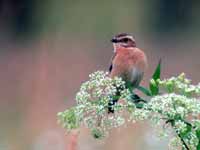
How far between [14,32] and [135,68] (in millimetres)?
1492

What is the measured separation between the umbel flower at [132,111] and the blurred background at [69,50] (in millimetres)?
2092

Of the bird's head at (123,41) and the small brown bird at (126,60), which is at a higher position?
the bird's head at (123,41)

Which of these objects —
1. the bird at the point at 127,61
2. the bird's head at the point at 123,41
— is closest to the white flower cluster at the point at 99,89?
the bird at the point at 127,61

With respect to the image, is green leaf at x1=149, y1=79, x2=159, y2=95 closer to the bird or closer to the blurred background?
the bird

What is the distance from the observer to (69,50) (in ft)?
10.4

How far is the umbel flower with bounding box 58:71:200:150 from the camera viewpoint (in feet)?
2.89

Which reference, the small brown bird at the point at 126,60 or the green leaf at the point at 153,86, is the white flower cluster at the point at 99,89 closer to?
the green leaf at the point at 153,86

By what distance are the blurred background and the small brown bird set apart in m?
1.15

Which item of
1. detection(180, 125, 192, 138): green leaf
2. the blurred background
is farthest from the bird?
the blurred background

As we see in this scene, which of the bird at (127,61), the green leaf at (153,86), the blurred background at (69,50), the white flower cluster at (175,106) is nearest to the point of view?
the white flower cluster at (175,106)

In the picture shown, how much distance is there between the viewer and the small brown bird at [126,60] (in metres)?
1.80

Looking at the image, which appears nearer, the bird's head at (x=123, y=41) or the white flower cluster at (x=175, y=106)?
the white flower cluster at (x=175, y=106)

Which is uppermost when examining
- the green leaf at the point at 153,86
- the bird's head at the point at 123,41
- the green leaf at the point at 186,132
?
the green leaf at the point at 153,86

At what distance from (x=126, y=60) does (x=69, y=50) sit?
1312mm
